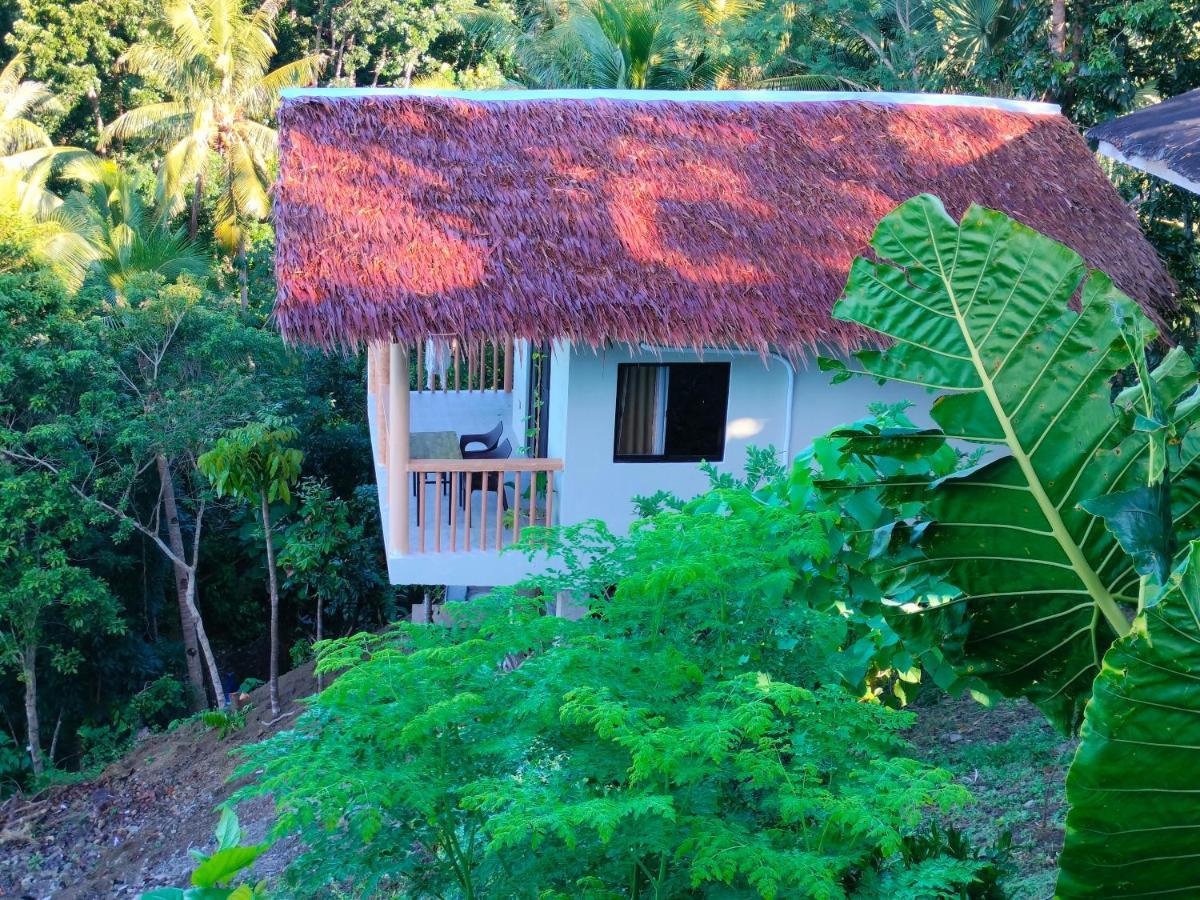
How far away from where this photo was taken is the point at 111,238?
55.7ft

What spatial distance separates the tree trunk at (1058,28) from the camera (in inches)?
492

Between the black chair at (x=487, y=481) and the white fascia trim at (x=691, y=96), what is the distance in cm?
310

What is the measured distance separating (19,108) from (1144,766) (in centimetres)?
2445

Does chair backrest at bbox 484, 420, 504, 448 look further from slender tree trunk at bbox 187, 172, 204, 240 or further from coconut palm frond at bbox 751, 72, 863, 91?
slender tree trunk at bbox 187, 172, 204, 240

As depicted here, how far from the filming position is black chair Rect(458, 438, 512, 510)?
27.7 ft

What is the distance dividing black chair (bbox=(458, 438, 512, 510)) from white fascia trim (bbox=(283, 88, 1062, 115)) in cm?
310

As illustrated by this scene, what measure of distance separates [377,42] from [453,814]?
1002 inches

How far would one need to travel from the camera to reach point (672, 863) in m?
3.74

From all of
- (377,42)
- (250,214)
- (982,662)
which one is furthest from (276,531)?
(377,42)

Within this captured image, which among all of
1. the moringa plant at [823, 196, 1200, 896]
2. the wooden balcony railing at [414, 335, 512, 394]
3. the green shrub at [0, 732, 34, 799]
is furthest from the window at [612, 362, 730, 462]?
the green shrub at [0, 732, 34, 799]

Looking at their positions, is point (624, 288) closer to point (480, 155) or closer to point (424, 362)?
point (480, 155)

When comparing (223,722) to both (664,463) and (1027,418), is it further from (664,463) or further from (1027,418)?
(1027,418)

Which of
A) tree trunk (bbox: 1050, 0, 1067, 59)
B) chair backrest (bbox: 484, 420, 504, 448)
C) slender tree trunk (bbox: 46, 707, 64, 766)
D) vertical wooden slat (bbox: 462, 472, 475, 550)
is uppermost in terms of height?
tree trunk (bbox: 1050, 0, 1067, 59)

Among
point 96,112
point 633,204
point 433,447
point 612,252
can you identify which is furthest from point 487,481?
point 96,112
